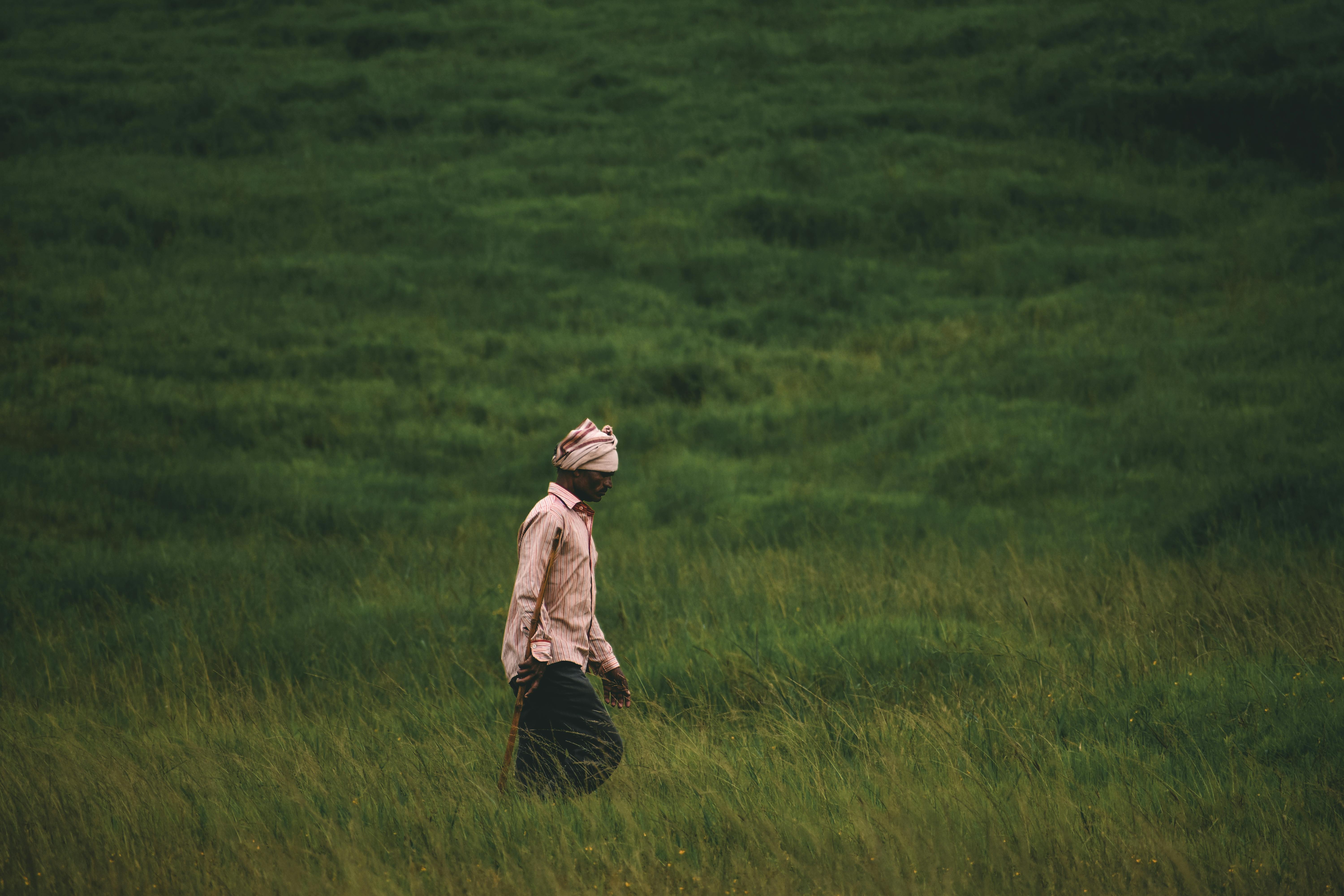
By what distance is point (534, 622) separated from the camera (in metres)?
4.20

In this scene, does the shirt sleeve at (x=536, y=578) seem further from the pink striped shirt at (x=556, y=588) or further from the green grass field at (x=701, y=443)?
the green grass field at (x=701, y=443)

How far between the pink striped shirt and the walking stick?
15mm

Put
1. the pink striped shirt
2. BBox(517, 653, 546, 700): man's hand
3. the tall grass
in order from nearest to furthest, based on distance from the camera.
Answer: the tall grass < BBox(517, 653, 546, 700): man's hand < the pink striped shirt

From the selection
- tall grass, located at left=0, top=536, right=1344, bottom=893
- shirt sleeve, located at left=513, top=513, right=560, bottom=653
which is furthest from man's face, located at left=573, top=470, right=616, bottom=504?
tall grass, located at left=0, top=536, right=1344, bottom=893

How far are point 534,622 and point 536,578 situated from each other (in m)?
0.20

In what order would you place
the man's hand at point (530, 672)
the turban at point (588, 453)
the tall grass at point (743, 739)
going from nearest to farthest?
the tall grass at point (743, 739), the man's hand at point (530, 672), the turban at point (588, 453)

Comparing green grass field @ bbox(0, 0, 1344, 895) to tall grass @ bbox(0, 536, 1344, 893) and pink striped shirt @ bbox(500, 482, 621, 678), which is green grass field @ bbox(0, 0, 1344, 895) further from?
pink striped shirt @ bbox(500, 482, 621, 678)

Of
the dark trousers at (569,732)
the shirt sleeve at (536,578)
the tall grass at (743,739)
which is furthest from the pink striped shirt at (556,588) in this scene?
the tall grass at (743,739)

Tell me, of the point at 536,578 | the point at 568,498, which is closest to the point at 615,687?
the point at 536,578

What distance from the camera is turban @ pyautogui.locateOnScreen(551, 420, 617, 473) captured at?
4.45m

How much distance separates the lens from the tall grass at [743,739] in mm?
3740

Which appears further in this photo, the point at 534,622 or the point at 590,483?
the point at 590,483

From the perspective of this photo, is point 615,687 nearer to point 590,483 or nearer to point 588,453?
point 590,483

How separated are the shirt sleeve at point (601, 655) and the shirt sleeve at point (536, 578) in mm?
298
